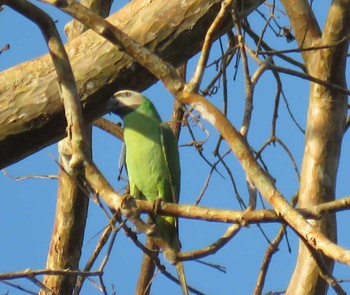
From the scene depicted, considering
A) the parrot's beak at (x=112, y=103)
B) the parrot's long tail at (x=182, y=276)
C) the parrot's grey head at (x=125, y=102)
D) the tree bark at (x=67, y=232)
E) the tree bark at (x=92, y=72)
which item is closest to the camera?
the tree bark at (x=92, y=72)

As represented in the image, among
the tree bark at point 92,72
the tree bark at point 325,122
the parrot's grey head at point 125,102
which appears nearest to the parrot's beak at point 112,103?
the parrot's grey head at point 125,102

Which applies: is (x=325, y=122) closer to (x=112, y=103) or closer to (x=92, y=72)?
(x=112, y=103)

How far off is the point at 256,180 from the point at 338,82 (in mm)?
1421

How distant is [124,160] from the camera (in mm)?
4477

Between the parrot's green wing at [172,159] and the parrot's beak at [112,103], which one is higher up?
the parrot's green wing at [172,159]

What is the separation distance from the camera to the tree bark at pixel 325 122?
341 centimetres

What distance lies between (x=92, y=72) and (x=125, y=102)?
2.91 feet

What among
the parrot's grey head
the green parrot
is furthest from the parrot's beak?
the green parrot

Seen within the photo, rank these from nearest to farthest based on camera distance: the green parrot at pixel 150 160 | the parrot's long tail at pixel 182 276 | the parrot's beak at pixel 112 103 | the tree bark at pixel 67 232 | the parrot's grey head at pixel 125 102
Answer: the parrot's long tail at pixel 182 276 < the parrot's beak at pixel 112 103 < the parrot's grey head at pixel 125 102 < the tree bark at pixel 67 232 < the green parrot at pixel 150 160

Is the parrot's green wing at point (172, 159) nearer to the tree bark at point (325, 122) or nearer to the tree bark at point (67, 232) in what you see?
the tree bark at point (67, 232)

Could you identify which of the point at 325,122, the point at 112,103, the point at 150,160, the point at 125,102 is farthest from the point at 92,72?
the point at 150,160

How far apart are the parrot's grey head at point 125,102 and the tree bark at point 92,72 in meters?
0.34

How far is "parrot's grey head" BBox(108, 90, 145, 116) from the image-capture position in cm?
366

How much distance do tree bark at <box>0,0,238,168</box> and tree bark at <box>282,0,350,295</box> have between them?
62cm
